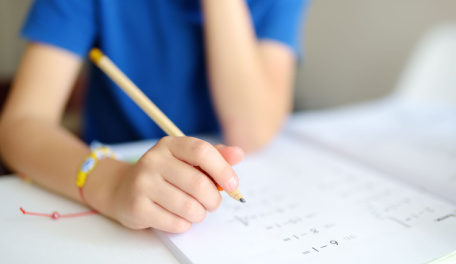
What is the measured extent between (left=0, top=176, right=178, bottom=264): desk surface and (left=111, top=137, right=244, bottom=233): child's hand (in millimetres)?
21

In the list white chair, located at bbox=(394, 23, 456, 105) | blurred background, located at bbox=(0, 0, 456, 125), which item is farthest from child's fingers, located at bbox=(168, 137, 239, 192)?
blurred background, located at bbox=(0, 0, 456, 125)

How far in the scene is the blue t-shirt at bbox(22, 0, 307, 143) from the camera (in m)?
0.62

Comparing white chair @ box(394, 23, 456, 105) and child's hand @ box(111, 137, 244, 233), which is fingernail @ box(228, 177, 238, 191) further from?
white chair @ box(394, 23, 456, 105)

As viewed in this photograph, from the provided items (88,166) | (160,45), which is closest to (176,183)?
(88,166)

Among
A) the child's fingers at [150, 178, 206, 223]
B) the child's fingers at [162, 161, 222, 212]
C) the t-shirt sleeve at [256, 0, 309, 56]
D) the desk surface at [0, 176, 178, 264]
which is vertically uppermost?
the t-shirt sleeve at [256, 0, 309, 56]

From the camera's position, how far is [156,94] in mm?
681

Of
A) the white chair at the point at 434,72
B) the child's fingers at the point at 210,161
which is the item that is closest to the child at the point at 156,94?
the child's fingers at the point at 210,161

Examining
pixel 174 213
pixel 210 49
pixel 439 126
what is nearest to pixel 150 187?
pixel 174 213

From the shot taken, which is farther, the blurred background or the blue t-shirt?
the blurred background

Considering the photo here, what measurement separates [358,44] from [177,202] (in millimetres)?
1074

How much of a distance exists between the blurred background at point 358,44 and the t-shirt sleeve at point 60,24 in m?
0.86

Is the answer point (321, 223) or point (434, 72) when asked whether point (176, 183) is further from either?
point (434, 72)

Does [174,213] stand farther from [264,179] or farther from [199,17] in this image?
[199,17]

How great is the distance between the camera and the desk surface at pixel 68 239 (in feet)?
1.00
